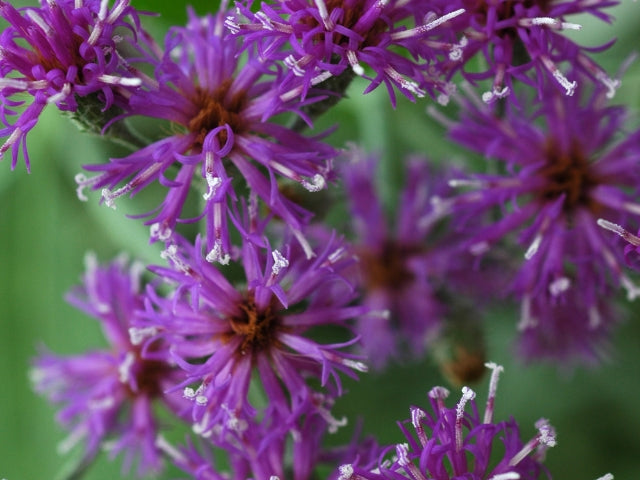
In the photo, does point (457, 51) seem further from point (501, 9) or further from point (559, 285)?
point (559, 285)

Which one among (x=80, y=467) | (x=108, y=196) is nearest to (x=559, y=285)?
(x=108, y=196)

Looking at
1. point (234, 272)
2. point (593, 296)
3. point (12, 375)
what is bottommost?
point (12, 375)

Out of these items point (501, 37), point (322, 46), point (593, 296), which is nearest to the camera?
point (322, 46)

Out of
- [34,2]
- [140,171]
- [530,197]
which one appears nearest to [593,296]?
[530,197]

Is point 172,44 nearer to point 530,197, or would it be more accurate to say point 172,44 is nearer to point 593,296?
point 530,197

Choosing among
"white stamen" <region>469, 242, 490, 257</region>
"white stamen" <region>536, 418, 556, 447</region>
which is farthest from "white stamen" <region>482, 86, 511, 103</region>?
"white stamen" <region>536, 418, 556, 447</region>
